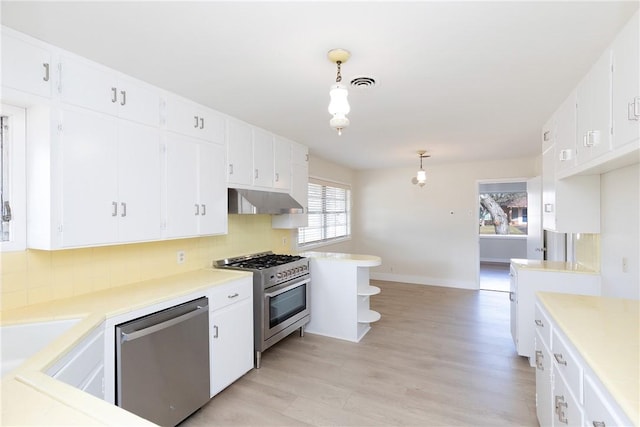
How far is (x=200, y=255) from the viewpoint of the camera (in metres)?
3.20

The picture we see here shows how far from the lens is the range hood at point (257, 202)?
3174 millimetres

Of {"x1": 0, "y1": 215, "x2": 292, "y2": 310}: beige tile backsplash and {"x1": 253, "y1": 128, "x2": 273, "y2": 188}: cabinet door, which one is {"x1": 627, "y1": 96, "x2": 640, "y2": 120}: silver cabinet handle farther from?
{"x1": 0, "y1": 215, "x2": 292, "y2": 310}: beige tile backsplash

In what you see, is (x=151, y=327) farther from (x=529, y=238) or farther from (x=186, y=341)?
(x=529, y=238)

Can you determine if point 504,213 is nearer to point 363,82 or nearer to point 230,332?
point 363,82

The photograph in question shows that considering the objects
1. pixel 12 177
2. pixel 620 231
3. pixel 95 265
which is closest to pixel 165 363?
pixel 95 265

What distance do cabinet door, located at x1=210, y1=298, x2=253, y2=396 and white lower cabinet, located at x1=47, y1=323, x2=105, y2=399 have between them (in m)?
0.85

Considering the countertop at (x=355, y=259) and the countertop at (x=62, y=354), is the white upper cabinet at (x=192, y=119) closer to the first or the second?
the countertop at (x=62, y=354)

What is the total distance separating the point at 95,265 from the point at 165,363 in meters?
0.89

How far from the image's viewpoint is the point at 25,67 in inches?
68.4

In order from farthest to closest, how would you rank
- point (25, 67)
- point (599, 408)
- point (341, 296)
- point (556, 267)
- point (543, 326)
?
point (341, 296) → point (556, 267) → point (543, 326) → point (25, 67) → point (599, 408)

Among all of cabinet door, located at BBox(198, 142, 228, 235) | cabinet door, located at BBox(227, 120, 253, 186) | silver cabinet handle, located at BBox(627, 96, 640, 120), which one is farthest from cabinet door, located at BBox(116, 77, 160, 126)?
silver cabinet handle, located at BBox(627, 96, 640, 120)

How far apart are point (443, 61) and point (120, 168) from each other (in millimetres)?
2249

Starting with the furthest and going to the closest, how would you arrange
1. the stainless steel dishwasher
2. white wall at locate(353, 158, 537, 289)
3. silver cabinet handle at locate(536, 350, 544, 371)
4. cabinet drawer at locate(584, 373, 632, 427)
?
white wall at locate(353, 158, 537, 289) < silver cabinet handle at locate(536, 350, 544, 371) < the stainless steel dishwasher < cabinet drawer at locate(584, 373, 632, 427)

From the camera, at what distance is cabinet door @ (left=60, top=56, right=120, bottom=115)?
Result: 1.91 m
